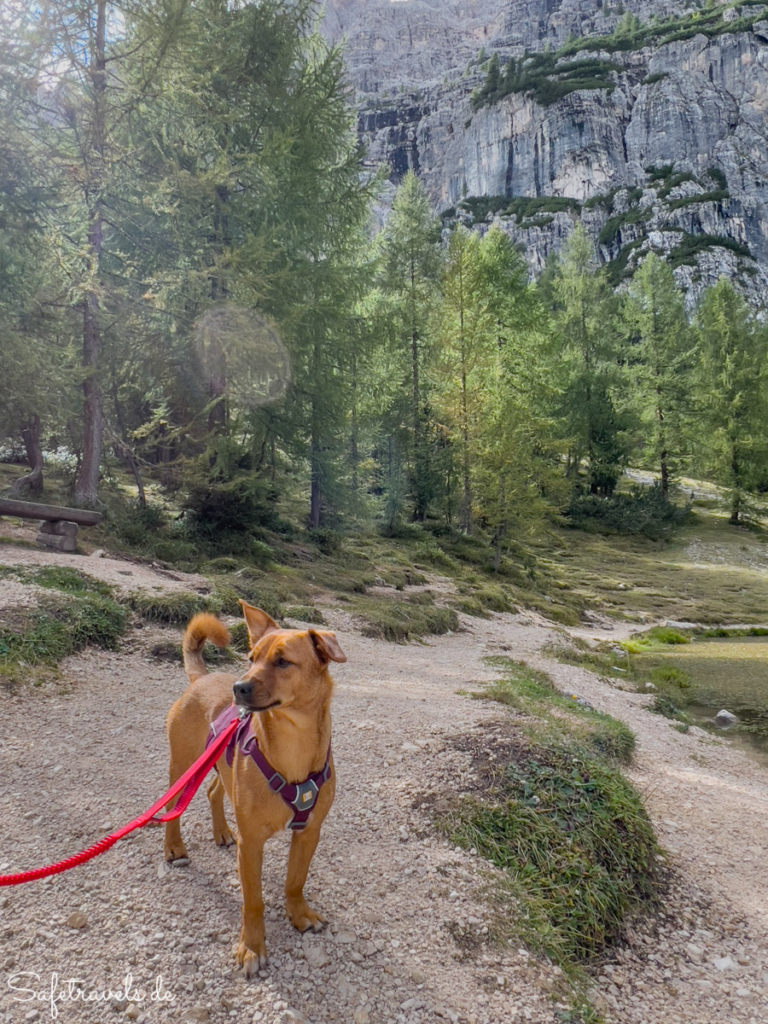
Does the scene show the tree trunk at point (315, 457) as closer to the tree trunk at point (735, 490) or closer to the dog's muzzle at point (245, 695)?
the dog's muzzle at point (245, 695)

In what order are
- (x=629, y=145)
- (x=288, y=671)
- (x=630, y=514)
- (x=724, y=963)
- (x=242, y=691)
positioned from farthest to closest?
(x=629, y=145) < (x=630, y=514) < (x=724, y=963) < (x=288, y=671) < (x=242, y=691)

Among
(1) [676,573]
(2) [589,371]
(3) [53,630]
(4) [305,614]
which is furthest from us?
(2) [589,371]

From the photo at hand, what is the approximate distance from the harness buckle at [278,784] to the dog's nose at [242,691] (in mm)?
419

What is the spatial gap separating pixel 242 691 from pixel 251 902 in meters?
0.95

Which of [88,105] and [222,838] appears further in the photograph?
[88,105]

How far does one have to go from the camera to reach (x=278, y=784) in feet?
7.34

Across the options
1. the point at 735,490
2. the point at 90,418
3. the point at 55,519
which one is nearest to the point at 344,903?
the point at 55,519

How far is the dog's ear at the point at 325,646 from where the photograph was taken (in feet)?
7.08

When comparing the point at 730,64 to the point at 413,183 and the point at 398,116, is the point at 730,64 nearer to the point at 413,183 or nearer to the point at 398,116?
the point at 398,116

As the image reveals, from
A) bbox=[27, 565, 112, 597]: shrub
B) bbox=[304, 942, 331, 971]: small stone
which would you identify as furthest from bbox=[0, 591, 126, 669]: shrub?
bbox=[304, 942, 331, 971]: small stone

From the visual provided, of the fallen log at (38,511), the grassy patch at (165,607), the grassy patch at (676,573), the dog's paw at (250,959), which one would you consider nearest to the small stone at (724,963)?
the dog's paw at (250,959)

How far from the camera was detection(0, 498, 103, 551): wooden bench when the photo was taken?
9.23m

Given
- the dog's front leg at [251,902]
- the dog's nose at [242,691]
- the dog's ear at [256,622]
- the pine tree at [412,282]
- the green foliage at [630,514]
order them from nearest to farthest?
the dog's nose at [242,691]
the dog's front leg at [251,902]
the dog's ear at [256,622]
the pine tree at [412,282]
the green foliage at [630,514]

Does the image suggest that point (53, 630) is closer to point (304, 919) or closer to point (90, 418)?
point (304, 919)
